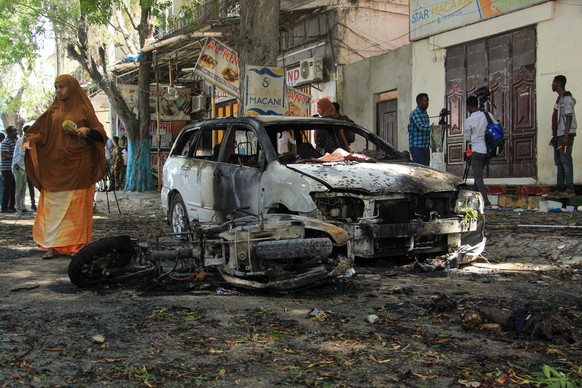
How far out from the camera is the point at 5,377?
3.01 m

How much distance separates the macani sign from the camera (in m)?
12.7

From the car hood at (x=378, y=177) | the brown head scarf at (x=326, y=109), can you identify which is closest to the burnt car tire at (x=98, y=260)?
the car hood at (x=378, y=177)

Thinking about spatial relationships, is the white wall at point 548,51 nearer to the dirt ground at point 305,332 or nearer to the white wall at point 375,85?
the white wall at point 375,85

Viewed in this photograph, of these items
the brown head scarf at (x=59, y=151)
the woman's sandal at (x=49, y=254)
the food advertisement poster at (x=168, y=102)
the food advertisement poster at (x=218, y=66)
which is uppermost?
the food advertisement poster at (x=168, y=102)

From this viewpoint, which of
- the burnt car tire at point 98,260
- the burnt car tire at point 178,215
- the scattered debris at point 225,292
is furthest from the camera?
the burnt car tire at point 178,215

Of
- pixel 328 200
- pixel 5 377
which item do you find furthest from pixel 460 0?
pixel 5 377

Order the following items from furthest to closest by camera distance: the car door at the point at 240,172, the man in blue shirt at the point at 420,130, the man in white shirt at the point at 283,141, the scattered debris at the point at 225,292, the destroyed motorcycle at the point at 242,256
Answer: the man in blue shirt at the point at 420,130, the man in white shirt at the point at 283,141, the car door at the point at 240,172, the scattered debris at the point at 225,292, the destroyed motorcycle at the point at 242,256

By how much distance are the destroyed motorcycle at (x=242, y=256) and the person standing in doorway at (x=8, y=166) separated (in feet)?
34.7

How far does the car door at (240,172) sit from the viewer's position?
654 centimetres

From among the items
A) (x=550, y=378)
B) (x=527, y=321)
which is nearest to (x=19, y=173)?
(x=527, y=321)

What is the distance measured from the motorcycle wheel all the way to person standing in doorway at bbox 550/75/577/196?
25.2ft

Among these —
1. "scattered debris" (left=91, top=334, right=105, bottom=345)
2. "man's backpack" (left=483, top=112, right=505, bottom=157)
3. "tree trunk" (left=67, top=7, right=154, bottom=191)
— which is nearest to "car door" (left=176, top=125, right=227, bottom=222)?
"scattered debris" (left=91, top=334, right=105, bottom=345)

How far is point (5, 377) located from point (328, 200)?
328 cm

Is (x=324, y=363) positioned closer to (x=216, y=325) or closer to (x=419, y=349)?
(x=419, y=349)
